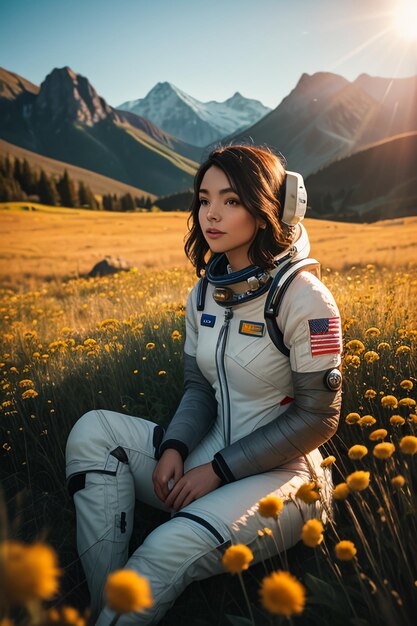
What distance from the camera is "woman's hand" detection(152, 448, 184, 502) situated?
6.44ft

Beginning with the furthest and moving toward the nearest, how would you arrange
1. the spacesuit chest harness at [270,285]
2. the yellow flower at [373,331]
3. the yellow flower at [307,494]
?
the yellow flower at [373,331] < the spacesuit chest harness at [270,285] < the yellow flower at [307,494]

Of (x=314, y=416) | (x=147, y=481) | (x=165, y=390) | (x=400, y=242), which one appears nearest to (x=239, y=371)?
(x=314, y=416)

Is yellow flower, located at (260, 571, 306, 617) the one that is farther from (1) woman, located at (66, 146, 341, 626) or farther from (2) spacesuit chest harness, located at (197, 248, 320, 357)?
(2) spacesuit chest harness, located at (197, 248, 320, 357)

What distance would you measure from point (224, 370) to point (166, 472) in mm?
548

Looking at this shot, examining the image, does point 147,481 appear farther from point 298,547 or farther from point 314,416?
point 314,416

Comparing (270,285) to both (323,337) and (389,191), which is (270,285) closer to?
(323,337)

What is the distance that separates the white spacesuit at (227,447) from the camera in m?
1.59

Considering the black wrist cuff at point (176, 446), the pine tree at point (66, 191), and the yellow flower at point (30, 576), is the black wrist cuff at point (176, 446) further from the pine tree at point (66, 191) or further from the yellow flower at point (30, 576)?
the pine tree at point (66, 191)

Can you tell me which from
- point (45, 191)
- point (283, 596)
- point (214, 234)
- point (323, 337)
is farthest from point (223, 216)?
point (45, 191)

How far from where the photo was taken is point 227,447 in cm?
187

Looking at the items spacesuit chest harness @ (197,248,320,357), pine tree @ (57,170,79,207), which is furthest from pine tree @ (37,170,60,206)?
spacesuit chest harness @ (197,248,320,357)

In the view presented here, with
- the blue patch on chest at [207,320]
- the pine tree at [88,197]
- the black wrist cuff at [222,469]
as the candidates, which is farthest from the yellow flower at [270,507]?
the pine tree at [88,197]

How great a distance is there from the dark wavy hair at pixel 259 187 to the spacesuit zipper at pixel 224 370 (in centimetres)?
32

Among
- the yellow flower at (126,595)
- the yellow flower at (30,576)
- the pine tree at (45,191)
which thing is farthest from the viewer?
the pine tree at (45,191)
